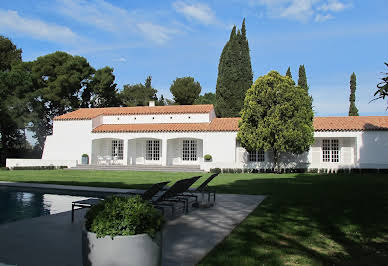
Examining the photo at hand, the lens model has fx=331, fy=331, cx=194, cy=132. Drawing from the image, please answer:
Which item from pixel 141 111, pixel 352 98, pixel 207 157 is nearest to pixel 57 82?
pixel 141 111

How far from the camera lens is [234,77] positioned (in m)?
42.5

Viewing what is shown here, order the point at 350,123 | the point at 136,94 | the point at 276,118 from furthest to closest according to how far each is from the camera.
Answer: the point at 136,94 → the point at 350,123 → the point at 276,118

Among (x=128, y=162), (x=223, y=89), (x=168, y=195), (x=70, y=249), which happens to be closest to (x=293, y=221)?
(x=168, y=195)

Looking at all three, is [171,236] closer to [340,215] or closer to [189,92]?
[340,215]

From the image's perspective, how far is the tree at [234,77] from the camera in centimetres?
4216

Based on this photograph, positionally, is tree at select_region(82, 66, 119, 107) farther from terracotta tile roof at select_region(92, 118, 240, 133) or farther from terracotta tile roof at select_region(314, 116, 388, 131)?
terracotta tile roof at select_region(314, 116, 388, 131)

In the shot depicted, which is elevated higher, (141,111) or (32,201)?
(141,111)

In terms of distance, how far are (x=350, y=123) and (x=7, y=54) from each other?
4023cm

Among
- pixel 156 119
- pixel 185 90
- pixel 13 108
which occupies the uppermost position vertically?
pixel 185 90

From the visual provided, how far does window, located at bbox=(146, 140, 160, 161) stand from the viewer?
31.4 meters

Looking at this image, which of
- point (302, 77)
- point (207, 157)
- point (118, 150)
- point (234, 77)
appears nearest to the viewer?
point (207, 157)

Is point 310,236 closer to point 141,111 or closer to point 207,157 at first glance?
point 207,157

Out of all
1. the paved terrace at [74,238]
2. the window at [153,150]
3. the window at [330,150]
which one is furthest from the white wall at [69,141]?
the paved terrace at [74,238]

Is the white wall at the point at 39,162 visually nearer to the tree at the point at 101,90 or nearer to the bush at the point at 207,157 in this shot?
the bush at the point at 207,157
